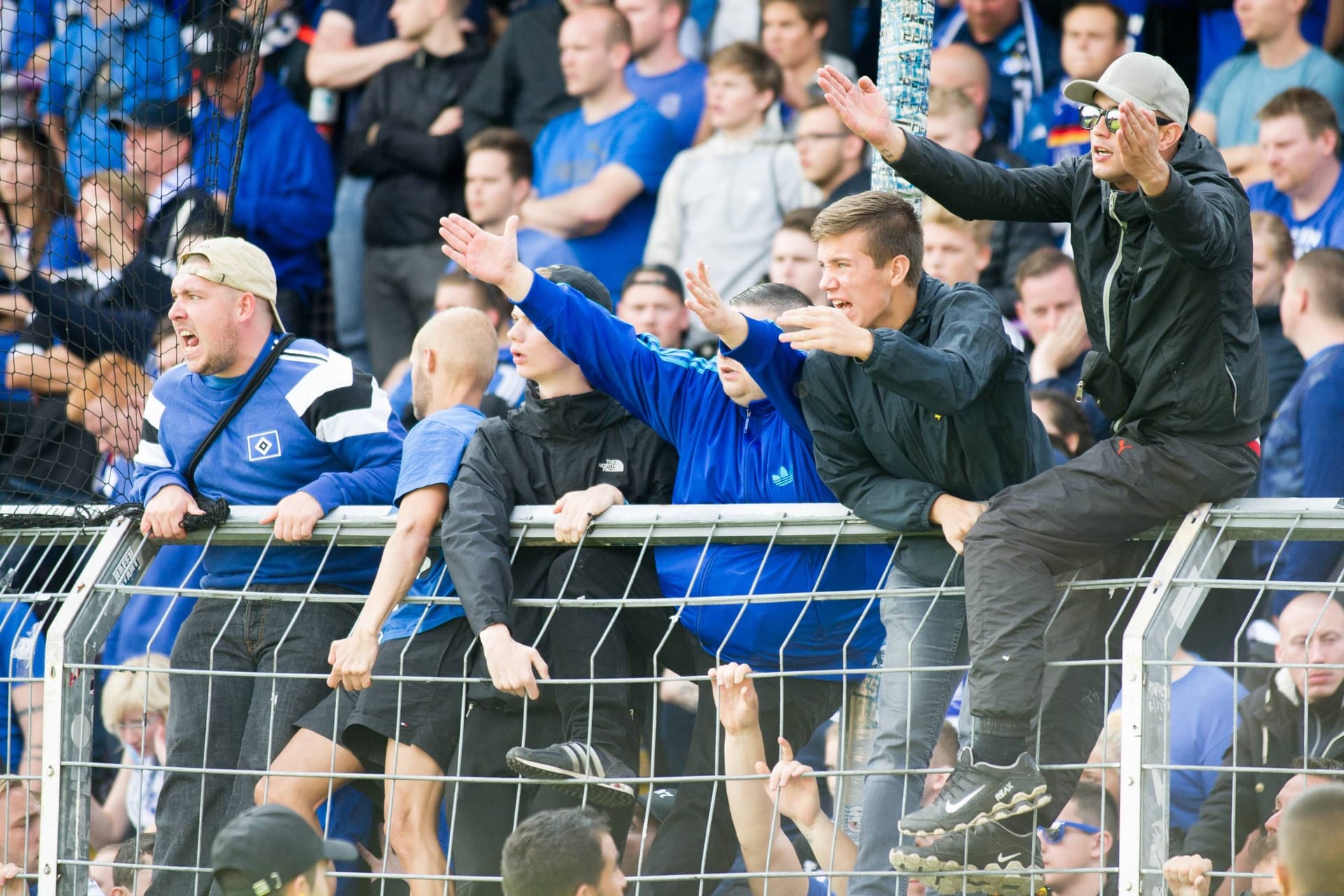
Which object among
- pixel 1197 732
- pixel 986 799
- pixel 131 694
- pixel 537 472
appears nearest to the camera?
pixel 986 799

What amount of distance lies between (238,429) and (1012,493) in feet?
7.71

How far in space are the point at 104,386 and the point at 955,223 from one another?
3883mm

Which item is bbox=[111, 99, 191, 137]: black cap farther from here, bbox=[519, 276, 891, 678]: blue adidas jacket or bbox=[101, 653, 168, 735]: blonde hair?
bbox=[519, 276, 891, 678]: blue adidas jacket

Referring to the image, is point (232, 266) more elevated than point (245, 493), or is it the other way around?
point (232, 266)

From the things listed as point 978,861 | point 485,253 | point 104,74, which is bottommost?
point 978,861

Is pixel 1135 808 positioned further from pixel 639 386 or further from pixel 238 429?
pixel 238 429

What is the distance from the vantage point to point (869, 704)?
14.0 ft

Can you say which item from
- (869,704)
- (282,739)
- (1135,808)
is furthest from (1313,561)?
(282,739)

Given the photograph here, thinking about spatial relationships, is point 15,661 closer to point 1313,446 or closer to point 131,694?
point 131,694

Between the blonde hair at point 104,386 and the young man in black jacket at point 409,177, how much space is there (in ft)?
4.43

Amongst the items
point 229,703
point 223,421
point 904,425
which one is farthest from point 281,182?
point 904,425

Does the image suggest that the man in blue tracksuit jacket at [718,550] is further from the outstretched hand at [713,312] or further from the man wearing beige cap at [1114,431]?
the man wearing beige cap at [1114,431]

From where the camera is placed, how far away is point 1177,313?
368 cm

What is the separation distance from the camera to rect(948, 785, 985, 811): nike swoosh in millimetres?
3529
